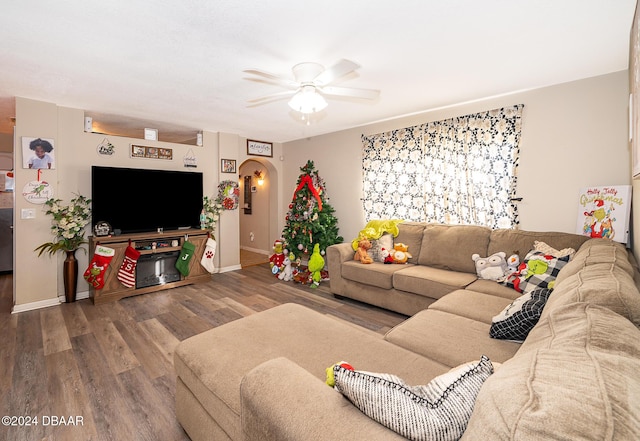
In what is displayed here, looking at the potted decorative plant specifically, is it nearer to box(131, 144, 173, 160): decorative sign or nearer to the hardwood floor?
the hardwood floor

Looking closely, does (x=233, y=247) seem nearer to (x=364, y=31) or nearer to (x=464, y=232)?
(x=464, y=232)

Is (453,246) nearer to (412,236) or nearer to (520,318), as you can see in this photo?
(412,236)

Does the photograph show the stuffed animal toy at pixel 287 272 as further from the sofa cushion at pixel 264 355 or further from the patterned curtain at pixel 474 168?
the sofa cushion at pixel 264 355

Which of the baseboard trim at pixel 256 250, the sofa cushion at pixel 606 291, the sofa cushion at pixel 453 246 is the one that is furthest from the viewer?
the baseboard trim at pixel 256 250

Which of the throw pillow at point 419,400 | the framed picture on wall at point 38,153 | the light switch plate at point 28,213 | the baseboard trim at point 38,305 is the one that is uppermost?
the framed picture on wall at point 38,153

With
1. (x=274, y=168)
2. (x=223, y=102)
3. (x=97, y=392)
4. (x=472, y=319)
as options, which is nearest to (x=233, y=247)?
(x=274, y=168)

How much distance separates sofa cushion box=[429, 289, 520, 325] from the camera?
217 centimetres

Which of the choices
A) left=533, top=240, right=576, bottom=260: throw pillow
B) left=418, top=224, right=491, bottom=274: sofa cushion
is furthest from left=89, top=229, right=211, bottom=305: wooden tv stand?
left=533, top=240, right=576, bottom=260: throw pillow

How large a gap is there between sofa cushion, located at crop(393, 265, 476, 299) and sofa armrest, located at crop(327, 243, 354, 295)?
79 cm

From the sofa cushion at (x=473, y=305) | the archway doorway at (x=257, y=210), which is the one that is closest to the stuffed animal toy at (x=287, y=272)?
the archway doorway at (x=257, y=210)

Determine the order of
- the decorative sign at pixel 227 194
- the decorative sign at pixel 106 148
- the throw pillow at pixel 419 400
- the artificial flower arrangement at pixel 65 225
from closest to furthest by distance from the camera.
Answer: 1. the throw pillow at pixel 419 400
2. the artificial flower arrangement at pixel 65 225
3. the decorative sign at pixel 106 148
4. the decorative sign at pixel 227 194

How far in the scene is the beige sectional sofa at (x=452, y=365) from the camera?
0.56m

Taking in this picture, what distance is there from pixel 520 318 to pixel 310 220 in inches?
134

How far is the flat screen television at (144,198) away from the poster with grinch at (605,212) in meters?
4.83
